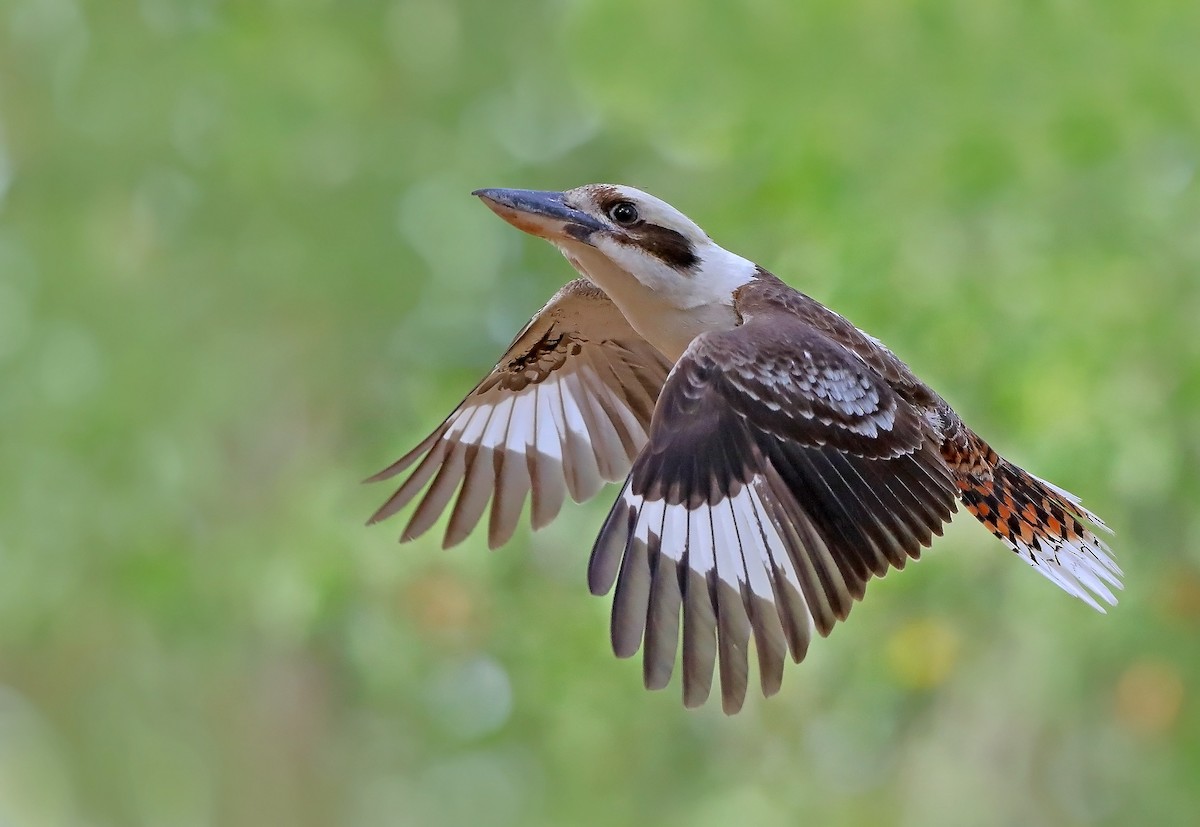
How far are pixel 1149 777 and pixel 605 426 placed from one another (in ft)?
9.89

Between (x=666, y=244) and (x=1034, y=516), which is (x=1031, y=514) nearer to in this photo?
(x=1034, y=516)

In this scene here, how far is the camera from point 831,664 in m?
4.37

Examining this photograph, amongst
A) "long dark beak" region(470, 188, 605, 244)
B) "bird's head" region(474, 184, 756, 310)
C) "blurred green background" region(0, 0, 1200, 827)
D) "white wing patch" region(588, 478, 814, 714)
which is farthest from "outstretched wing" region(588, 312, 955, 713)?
"blurred green background" region(0, 0, 1200, 827)

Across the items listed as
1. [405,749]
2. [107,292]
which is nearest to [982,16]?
[107,292]

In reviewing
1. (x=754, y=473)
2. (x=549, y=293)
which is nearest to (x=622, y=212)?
(x=754, y=473)

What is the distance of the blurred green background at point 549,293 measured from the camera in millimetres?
3621

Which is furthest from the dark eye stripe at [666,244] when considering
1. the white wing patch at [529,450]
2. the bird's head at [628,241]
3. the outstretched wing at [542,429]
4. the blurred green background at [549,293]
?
the blurred green background at [549,293]

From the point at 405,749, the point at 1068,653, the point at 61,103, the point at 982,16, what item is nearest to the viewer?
the point at 982,16

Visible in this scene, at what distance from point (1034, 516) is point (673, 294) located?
2.31 feet

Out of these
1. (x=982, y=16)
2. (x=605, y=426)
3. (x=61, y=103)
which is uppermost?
(x=982, y=16)

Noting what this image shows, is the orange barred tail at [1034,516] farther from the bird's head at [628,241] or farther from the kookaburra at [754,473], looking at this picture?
the bird's head at [628,241]

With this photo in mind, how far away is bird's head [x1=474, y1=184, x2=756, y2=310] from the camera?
186 centimetres

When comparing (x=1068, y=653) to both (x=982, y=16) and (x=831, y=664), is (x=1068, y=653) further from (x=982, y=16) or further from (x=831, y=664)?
(x=982, y=16)

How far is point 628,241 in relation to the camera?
76.2 inches
